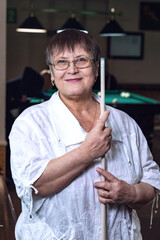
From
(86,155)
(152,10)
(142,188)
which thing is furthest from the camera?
(152,10)

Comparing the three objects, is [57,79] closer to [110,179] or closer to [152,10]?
[110,179]

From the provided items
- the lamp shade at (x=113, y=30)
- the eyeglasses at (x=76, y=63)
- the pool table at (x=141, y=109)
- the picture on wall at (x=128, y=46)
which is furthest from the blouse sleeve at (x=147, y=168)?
the picture on wall at (x=128, y=46)

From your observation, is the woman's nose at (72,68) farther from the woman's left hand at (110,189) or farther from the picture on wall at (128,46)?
the picture on wall at (128,46)

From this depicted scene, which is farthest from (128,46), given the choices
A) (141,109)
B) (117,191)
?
(117,191)

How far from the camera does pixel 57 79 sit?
5.63 ft

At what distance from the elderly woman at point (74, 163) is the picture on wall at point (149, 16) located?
9.02m

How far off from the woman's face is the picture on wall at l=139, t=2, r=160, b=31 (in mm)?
9044

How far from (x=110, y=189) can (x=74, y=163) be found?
0.57 feet

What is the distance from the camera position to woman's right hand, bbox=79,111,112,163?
154cm

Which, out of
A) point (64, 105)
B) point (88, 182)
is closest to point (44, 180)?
point (88, 182)

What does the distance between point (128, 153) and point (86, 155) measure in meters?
0.25

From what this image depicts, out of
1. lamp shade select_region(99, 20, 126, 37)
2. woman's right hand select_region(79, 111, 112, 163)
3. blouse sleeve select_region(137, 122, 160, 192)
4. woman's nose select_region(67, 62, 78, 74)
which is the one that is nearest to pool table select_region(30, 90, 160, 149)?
lamp shade select_region(99, 20, 126, 37)

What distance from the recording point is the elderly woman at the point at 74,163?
156 cm

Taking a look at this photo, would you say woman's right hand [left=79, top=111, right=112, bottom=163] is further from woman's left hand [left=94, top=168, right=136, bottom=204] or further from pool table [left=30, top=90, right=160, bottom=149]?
pool table [left=30, top=90, right=160, bottom=149]
